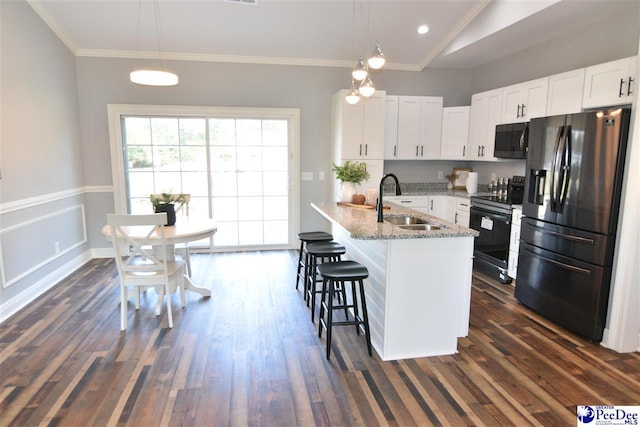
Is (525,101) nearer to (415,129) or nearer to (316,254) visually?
(415,129)

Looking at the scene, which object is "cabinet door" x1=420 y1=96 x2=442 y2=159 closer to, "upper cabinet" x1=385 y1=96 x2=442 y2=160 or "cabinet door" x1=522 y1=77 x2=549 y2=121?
"upper cabinet" x1=385 y1=96 x2=442 y2=160

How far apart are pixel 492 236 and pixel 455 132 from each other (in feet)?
5.86

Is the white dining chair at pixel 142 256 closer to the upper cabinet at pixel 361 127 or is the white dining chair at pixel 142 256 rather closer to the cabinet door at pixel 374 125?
the upper cabinet at pixel 361 127

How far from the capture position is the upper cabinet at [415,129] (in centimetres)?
545

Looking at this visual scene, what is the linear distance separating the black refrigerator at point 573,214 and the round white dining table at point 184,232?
2.98m

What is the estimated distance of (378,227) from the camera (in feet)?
9.16

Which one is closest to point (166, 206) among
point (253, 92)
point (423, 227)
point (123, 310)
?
point (123, 310)

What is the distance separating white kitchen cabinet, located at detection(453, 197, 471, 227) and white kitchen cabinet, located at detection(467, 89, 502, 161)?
2.12 ft

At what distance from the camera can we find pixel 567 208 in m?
3.12

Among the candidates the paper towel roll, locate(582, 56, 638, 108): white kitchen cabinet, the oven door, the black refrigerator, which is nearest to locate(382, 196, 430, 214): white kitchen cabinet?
the paper towel roll

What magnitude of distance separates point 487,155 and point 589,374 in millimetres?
3074

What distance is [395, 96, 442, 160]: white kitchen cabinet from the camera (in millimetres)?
5461

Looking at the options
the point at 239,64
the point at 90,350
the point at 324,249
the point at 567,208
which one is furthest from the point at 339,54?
the point at 90,350

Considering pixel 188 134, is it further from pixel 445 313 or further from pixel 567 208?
pixel 567 208
